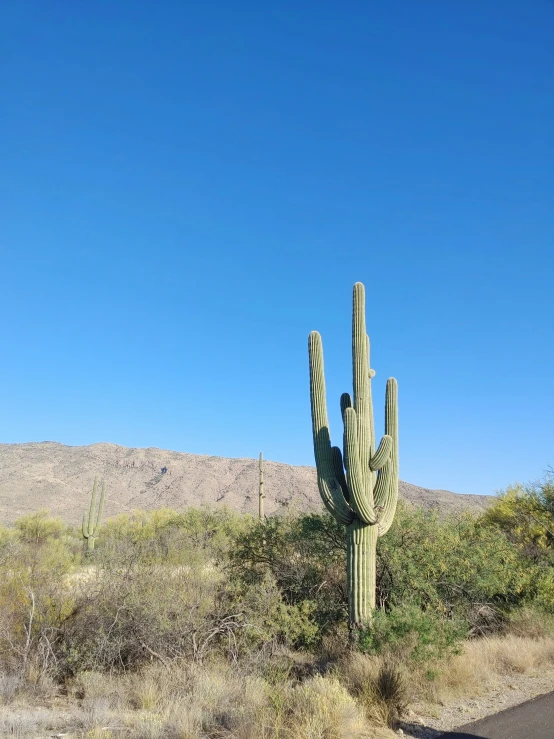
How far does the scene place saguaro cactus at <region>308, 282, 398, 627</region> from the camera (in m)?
10.1

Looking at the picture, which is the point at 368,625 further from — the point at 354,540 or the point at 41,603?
the point at 41,603

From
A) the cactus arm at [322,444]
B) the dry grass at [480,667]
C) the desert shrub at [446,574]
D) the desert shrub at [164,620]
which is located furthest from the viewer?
the desert shrub at [446,574]

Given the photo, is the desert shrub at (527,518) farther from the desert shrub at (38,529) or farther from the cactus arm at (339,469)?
the desert shrub at (38,529)

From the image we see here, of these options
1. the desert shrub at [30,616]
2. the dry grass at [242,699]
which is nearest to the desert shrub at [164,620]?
the desert shrub at [30,616]

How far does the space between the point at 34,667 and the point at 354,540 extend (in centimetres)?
541

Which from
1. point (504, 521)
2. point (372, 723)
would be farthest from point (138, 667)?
point (504, 521)

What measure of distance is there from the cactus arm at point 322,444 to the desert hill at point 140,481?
38.6 meters

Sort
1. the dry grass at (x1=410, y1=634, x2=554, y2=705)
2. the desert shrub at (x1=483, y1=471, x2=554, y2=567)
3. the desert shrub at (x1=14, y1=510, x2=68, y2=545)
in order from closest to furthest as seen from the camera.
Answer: the dry grass at (x1=410, y1=634, x2=554, y2=705) < the desert shrub at (x1=483, y1=471, x2=554, y2=567) < the desert shrub at (x1=14, y1=510, x2=68, y2=545)

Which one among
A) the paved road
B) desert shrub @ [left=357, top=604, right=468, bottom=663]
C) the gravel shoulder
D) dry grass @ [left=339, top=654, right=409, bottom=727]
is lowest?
the gravel shoulder

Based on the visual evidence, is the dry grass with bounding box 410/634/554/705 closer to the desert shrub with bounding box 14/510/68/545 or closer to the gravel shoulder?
the gravel shoulder

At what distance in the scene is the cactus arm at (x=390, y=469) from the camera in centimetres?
1059

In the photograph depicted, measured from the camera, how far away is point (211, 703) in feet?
22.7

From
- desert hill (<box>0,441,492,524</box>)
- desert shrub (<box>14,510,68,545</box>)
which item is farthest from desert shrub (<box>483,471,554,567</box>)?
desert hill (<box>0,441,492,524</box>)

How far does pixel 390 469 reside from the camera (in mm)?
10977
